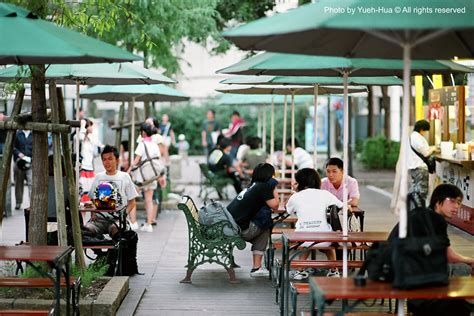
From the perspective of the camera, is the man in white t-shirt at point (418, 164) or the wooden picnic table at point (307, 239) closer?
the wooden picnic table at point (307, 239)

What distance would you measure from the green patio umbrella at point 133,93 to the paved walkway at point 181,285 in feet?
8.16

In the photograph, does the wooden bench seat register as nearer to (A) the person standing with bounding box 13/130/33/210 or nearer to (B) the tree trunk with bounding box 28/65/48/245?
(B) the tree trunk with bounding box 28/65/48/245

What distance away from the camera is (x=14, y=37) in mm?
7246

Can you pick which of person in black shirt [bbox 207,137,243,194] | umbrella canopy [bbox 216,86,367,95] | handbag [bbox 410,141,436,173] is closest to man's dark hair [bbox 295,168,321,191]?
umbrella canopy [bbox 216,86,367,95]

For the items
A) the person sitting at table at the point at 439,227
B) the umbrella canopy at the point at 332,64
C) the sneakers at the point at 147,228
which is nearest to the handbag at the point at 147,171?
the sneakers at the point at 147,228

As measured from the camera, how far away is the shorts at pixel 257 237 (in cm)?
1166

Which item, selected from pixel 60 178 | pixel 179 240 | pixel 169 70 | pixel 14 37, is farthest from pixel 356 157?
pixel 14 37

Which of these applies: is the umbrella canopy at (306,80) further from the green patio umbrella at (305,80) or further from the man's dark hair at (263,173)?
the man's dark hair at (263,173)

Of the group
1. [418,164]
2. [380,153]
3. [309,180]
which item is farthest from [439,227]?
[380,153]

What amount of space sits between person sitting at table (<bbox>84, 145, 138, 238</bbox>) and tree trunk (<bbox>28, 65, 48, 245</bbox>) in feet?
6.40

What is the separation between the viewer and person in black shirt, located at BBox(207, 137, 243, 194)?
22.0 m

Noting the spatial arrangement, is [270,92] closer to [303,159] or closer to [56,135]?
[303,159]

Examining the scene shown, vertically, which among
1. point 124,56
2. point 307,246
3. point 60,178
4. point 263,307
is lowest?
point 263,307

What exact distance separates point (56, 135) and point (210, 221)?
8.33 ft
